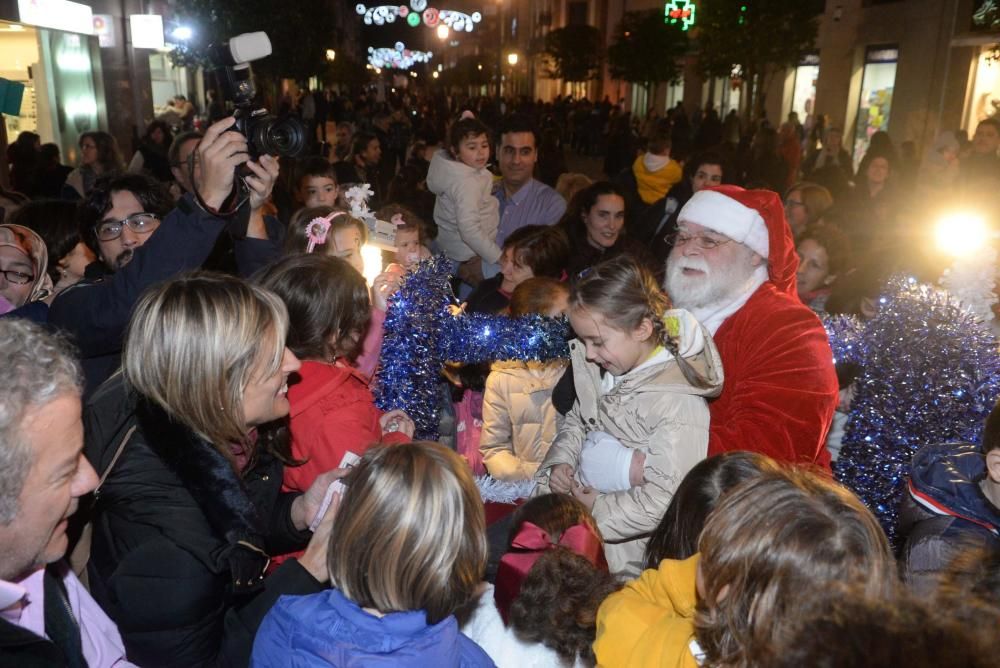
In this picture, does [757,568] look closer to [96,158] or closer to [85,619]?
[85,619]

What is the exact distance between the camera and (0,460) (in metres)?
A: 1.47

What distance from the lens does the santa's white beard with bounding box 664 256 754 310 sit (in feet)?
11.7

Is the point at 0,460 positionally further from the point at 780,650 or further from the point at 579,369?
the point at 579,369

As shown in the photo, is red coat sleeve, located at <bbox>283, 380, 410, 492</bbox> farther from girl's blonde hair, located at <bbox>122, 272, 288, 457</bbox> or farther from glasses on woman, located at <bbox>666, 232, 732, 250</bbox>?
glasses on woman, located at <bbox>666, 232, 732, 250</bbox>

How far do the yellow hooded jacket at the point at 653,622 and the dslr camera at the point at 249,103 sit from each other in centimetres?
241

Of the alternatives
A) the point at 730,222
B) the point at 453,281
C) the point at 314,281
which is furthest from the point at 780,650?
the point at 453,281

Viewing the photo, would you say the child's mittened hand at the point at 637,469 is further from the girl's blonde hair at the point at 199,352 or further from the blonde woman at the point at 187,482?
the girl's blonde hair at the point at 199,352

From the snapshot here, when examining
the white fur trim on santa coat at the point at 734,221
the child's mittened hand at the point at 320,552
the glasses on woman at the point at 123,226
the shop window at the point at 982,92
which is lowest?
the child's mittened hand at the point at 320,552

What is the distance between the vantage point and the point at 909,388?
10.7 ft

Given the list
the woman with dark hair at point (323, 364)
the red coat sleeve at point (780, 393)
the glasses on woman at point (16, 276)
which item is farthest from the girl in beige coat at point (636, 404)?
the glasses on woman at point (16, 276)

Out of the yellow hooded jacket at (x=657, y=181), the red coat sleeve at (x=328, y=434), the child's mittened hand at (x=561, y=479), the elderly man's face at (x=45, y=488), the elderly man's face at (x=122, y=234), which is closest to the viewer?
the elderly man's face at (x=45, y=488)

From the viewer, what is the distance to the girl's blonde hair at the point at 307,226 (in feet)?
13.8

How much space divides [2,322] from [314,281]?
1299 millimetres

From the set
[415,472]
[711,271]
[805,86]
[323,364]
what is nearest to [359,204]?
A: [323,364]
